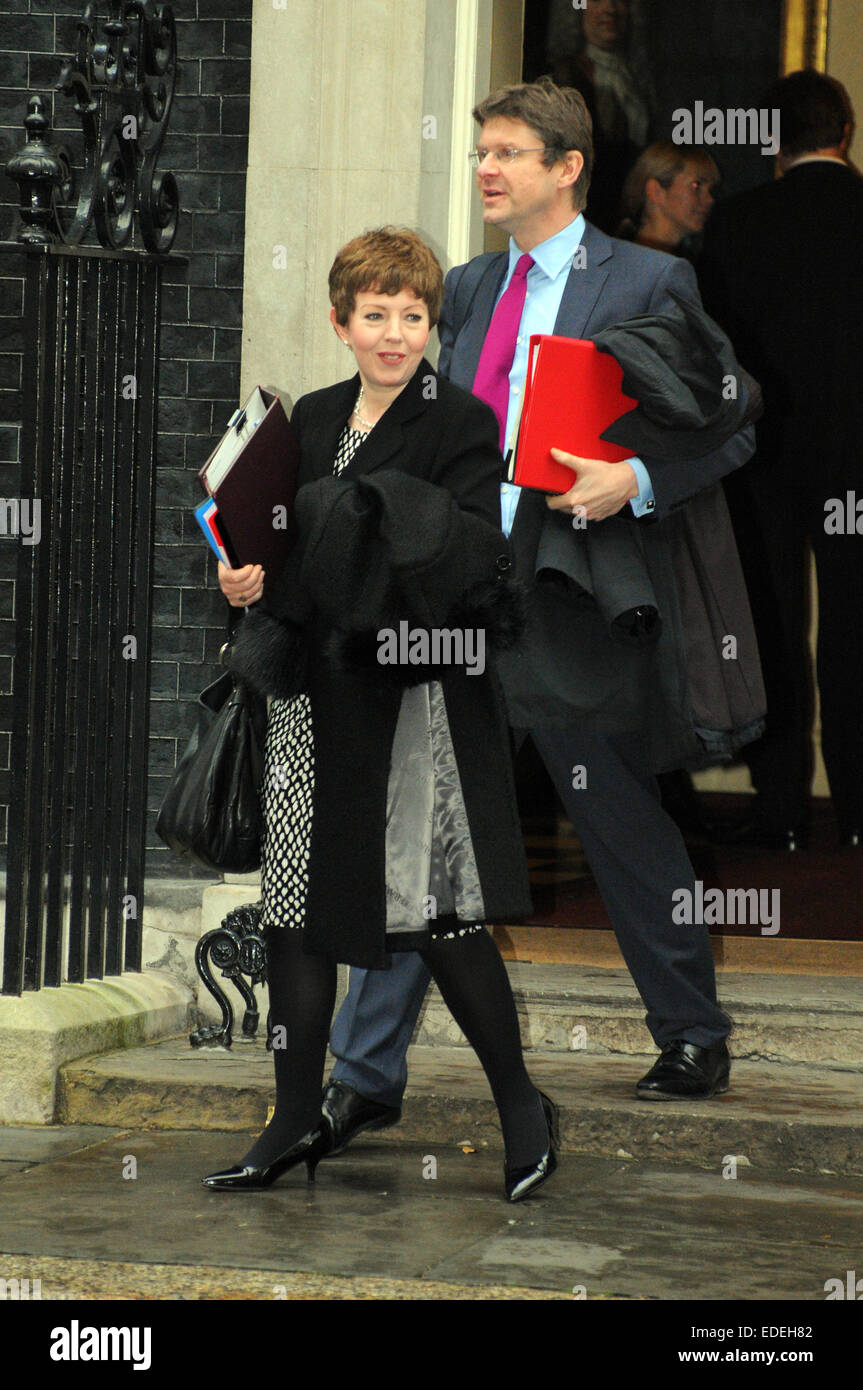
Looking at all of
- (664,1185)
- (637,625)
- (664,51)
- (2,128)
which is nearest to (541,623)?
(637,625)

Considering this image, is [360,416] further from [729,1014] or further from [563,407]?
[729,1014]

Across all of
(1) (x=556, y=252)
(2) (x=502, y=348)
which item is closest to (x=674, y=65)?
(1) (x=556, y=252)

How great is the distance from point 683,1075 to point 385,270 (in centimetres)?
205

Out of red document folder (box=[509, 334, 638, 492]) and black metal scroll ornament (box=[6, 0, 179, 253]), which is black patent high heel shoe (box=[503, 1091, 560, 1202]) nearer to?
red document folder (box=[509, 334, 638, 492])

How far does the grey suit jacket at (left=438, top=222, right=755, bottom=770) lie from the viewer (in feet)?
16.3

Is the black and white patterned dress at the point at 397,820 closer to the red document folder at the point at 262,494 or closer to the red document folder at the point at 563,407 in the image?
the red document folder at the point at 262,494

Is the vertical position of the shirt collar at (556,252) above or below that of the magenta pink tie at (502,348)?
above

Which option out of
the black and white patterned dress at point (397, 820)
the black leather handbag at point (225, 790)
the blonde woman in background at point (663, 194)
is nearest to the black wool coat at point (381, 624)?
the black and white patterned dress at point (397, 820)

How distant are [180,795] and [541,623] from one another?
963 millimetres

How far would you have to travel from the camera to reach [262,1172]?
Answer: 4.57m

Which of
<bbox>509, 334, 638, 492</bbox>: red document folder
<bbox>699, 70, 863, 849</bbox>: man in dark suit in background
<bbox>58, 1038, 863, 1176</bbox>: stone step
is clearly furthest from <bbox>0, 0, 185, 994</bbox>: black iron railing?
<bbox>699, 70, 863, 849</bbox>: man in dark suit in background

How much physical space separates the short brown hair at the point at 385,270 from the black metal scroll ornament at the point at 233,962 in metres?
2.01

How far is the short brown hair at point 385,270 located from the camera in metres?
4.46

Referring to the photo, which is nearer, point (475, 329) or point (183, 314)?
point (475, 329)
